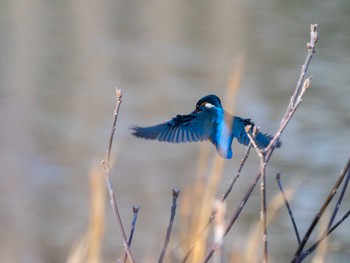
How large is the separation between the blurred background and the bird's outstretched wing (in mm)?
525

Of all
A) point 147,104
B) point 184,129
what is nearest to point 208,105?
point 184,129

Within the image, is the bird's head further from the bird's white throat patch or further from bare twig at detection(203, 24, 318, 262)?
bare twig at detection(203, 24, 318, 262)

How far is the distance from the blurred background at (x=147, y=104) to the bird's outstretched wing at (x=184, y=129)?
0.53 m

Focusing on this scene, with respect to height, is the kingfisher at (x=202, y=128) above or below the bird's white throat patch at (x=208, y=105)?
below

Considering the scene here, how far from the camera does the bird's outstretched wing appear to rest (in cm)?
275

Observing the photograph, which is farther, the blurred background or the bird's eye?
the blurred background

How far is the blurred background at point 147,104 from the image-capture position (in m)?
6.52

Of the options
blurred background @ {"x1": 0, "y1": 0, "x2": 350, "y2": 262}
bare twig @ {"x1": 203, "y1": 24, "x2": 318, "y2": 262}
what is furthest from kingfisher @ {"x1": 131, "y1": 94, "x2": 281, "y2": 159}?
bare twig @ {"x1": 203, "y1": 24, "x2": 318, "y2": 262}

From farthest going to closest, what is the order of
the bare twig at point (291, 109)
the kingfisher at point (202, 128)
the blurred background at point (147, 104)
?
the blurred background at point (147, 104) → the kingfisher at point (202, 128) → the bare twig at point (291, 109)

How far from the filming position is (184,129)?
2885mm

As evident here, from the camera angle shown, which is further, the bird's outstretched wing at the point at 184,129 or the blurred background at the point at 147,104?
the blurred background at the point at 147,104

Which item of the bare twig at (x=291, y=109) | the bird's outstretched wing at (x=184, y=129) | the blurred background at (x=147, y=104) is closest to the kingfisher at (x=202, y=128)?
the bird's outstretched wing at (x=184, y=129)

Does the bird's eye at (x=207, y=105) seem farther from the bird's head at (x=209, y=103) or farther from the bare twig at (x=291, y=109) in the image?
the bare twig at (x=291, y=109)

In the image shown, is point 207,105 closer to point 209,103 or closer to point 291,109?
point 209,103
